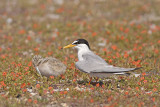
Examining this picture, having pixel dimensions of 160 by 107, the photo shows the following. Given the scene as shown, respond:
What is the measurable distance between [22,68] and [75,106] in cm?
434

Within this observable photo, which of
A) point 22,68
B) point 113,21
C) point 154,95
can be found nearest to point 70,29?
point 113,21

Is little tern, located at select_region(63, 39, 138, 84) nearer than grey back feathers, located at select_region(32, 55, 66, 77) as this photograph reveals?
Yes

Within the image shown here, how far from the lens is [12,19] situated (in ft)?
74.4

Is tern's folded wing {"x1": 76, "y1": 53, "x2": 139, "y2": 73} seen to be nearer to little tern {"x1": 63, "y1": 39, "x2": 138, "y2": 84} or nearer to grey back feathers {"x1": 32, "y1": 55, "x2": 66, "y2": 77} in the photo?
little tern {"x1": 63, "y1": 39, "x2": 138, "y2": 84}

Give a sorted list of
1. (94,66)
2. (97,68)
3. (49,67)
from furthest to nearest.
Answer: (49,67), (94,66), (97,68)

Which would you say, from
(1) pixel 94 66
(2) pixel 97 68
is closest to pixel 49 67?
(1) pixel 94 66

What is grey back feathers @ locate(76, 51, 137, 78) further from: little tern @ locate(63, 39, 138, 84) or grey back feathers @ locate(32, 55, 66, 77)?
grey back feathers @ locate(32, 55, 66, 77)

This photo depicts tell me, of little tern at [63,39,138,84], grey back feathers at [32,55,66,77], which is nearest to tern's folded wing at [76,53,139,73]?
little tern at [63,39,138,84]

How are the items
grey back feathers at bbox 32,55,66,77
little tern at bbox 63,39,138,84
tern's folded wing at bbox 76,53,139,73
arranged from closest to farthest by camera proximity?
little tern at bbox 63,39,138,84 < tern's folded wing at bbox 76,53,139,73 < grey back feathers at bbox 32,55,66,77

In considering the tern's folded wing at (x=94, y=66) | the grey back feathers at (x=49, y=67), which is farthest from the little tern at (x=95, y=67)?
the grey back feathers at (x=49, y=67)

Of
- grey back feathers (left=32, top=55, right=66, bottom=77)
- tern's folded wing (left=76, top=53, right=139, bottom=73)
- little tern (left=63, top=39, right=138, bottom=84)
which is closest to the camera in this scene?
little tern (left=63, top=39, right=138, bottom=84)

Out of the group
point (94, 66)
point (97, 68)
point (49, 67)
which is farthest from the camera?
point (49, 67)

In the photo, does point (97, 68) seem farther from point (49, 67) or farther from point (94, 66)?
point (49, 67)

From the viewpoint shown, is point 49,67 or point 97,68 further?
point 49,67
